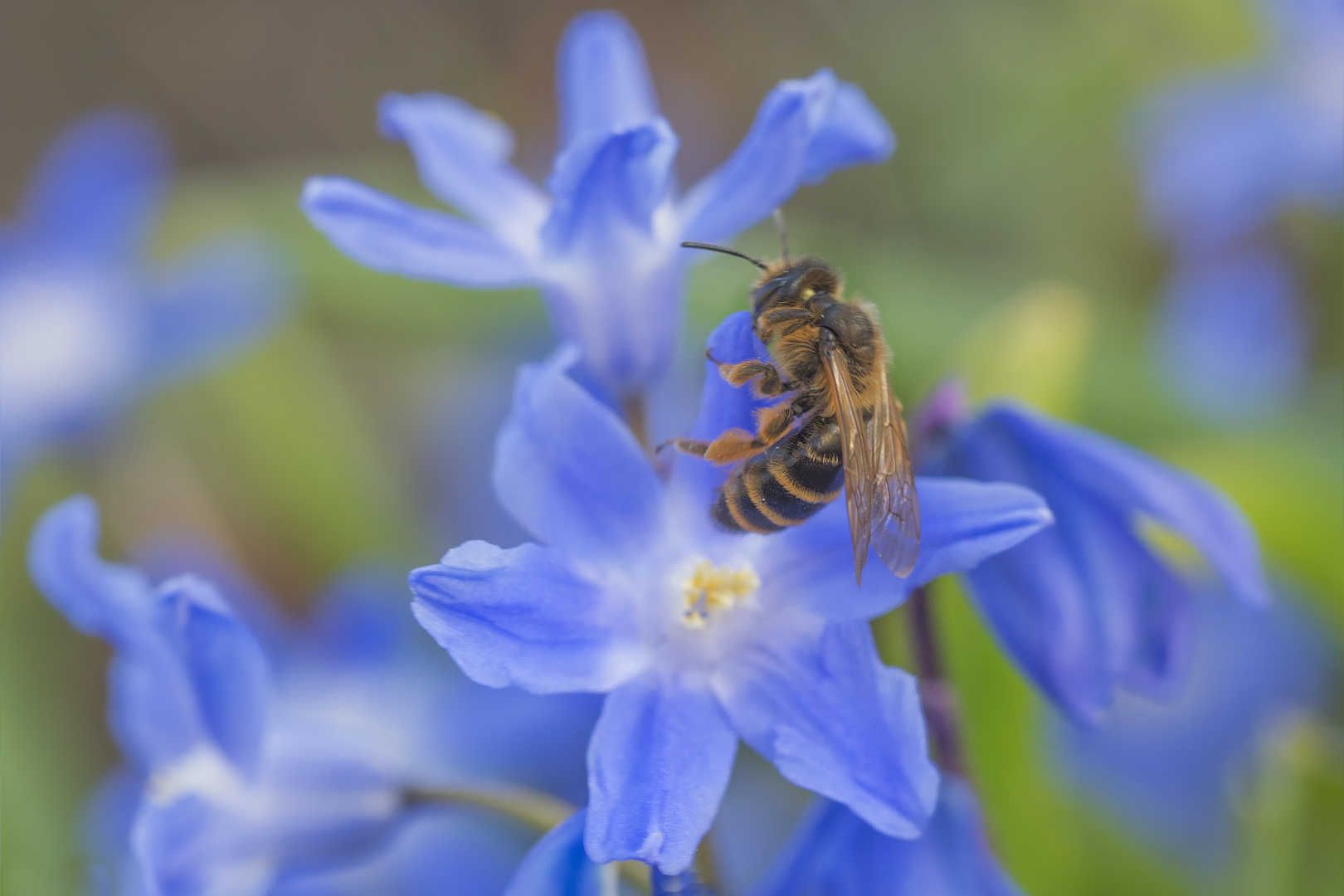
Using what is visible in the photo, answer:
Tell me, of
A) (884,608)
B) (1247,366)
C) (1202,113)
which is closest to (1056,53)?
(1202,113)

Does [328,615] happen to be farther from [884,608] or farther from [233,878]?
[884,608]

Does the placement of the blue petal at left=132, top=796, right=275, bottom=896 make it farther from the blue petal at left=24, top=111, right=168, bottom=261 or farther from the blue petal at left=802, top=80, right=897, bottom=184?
the blue petal at left=24, top=111, right=168, bottom=261

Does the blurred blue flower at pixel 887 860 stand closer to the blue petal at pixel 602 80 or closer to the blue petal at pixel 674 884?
the blue petal at pixel 674 884

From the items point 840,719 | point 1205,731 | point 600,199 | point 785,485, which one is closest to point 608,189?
point 600,199

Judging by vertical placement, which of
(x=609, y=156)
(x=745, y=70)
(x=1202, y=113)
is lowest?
(x=609, y=156)

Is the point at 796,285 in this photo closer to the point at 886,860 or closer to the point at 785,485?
the point at 785,485

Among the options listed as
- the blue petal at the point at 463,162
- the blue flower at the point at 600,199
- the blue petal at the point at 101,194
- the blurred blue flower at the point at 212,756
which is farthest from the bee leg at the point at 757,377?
the blue petal at the point at 101,194
